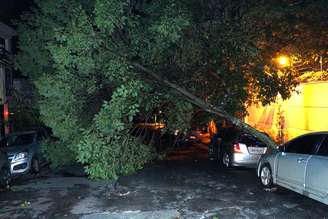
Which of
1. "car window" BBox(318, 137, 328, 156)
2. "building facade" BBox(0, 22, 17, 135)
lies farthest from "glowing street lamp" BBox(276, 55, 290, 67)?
"building facade" BBox(0, 22, 17, 135)

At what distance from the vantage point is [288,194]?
1016 cm

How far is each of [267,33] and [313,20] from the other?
4.17 feet

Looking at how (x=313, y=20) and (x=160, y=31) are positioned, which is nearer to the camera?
(x=160, y=31)

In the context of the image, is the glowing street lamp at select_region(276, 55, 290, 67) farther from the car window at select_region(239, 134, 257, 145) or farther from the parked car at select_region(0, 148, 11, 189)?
the parked car at select_region(0, 148, 11, 189)

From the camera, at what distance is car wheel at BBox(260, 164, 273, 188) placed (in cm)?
1062

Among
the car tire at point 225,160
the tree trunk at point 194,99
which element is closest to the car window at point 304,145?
the tree trunk at point 194,99

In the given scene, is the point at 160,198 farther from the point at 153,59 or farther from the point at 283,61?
the point at 283,61

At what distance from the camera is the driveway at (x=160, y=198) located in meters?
8.58

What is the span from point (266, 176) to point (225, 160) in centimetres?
405

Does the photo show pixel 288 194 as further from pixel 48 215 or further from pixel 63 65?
pixel 63 65

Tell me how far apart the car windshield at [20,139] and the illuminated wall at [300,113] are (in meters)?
9.04

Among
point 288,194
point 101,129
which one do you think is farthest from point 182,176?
point 101,129

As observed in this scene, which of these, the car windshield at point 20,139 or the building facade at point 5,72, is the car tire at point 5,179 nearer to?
the car windshield at point 20,139

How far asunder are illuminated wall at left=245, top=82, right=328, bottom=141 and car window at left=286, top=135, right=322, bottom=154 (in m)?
4.09
